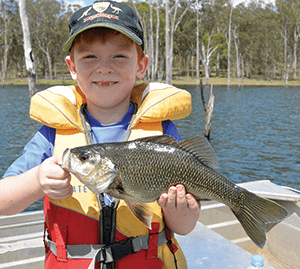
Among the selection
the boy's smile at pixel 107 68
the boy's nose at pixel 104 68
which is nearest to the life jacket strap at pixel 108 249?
the boy's smile at pixel 107 68

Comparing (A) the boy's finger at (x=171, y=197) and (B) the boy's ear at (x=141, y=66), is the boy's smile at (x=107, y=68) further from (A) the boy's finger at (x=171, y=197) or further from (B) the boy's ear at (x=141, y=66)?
(A) the boy's finger at (x=171, y=197)

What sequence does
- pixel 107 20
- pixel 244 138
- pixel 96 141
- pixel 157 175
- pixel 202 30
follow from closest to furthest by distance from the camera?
pixel 157 175
pixel 107 20
pixel 96 141
pixel 244 138
pixel 202 30

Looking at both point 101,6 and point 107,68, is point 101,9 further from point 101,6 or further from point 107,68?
point 107,68

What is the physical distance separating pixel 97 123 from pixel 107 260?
3.03ft

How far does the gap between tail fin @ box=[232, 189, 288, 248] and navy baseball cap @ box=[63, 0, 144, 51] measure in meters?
1.23

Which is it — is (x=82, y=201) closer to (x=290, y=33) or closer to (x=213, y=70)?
(x=290, y=33)

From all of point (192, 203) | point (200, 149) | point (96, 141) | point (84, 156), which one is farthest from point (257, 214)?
point (96, 141)

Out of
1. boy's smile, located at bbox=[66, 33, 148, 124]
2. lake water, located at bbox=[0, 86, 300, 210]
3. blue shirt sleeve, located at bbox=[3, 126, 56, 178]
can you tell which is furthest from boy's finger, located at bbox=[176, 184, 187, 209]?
lake water, located at bbox=[0, 86, 300, 210]

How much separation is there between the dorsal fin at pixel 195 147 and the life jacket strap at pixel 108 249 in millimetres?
645

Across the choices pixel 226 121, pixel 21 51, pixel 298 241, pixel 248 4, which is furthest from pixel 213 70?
pixel 298 241

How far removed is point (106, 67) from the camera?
6.90ft

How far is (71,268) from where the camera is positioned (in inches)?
83.2

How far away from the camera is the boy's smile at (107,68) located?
2.11 metres

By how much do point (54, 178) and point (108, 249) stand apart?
0.62 m
